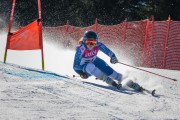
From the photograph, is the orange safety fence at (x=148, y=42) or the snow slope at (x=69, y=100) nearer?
the snow slope at (x=69, y=100)

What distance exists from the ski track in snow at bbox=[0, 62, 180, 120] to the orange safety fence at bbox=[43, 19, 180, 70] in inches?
329

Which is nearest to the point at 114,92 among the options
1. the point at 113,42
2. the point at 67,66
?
the point at 67,66

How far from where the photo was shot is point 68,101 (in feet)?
20.1

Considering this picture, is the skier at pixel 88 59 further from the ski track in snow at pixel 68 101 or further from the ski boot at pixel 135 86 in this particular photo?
the ski track in snow at pixel 68 101

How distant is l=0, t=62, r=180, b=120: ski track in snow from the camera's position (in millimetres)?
5293

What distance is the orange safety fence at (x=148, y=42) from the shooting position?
1673 centimetres

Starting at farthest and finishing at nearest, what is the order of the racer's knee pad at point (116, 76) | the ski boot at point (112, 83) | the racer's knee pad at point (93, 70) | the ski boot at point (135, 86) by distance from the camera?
the racer's knee pad at point (116, 76) < the racer's knee pad at point (93, 70) < the ski boot at point (112, 83) < the ski boot at point (135, 86)

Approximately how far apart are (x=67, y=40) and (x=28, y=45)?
14446 mm

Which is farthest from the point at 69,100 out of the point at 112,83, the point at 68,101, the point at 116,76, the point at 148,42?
the point at 148,42

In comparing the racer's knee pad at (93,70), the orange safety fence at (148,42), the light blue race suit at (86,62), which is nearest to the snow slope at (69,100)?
the racer's knee pad at (93,70)

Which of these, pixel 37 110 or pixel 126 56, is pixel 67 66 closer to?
pixel 126 56

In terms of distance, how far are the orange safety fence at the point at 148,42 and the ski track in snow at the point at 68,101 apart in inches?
329

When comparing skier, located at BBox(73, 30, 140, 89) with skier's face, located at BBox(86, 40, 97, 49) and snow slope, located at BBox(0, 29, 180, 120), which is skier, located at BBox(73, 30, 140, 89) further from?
snow slope, located at BBox(0, 29, 180, 120)

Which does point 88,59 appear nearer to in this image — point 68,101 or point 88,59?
point 88,59
